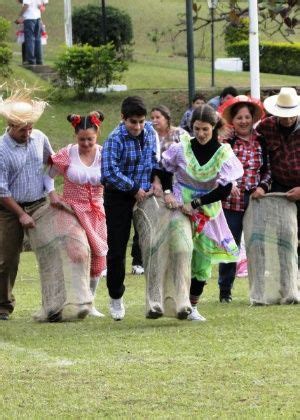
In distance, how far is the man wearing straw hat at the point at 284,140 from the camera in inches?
492

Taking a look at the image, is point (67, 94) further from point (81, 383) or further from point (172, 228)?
point (81, 383)

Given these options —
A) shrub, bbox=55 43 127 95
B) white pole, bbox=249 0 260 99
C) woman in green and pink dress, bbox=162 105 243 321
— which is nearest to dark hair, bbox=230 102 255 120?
woman in green and pink dress, bbox=162 105 243 321

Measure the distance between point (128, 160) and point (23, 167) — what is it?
0.99 m

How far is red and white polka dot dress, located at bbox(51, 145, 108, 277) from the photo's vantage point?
1202 centimetres

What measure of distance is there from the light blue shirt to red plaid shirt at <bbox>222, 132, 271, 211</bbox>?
1753 millimetres

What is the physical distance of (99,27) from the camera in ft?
105

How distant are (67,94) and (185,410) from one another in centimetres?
2077

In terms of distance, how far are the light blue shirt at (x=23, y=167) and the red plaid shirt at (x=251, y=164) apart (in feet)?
5.75

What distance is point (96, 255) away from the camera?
1230 cm

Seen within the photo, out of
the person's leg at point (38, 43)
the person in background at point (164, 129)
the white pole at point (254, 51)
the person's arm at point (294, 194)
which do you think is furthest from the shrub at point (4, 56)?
the person's arm at point (294, 194)

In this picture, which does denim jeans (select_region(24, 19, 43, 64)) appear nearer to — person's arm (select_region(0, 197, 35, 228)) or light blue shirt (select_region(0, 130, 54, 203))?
light blue shirt (select_region(0, 130, 54, 203))

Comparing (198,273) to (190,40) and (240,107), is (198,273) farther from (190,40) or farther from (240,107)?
(190,40)

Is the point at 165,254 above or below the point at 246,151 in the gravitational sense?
below

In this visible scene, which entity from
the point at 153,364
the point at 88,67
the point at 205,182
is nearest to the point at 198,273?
the point at 205,182
